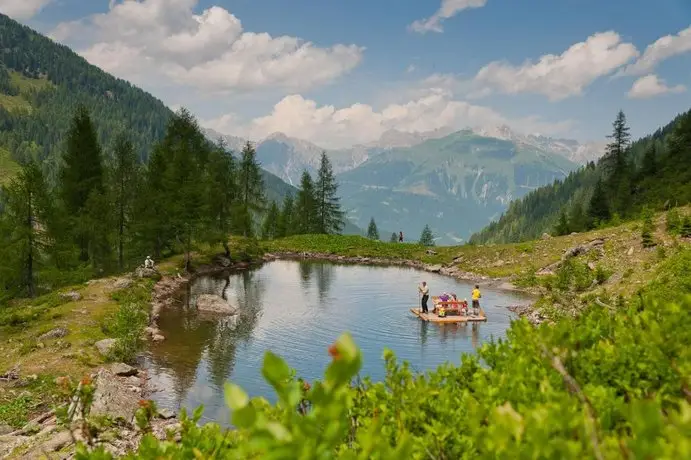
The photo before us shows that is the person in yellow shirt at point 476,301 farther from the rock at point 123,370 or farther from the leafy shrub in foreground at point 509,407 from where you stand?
the leafy shrub in foreground at point 509,407

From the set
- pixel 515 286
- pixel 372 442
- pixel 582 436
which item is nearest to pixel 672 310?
pixel 582 436

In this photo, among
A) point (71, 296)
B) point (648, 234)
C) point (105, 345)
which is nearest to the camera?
point (105, 345)

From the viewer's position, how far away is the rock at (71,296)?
27.6 meters

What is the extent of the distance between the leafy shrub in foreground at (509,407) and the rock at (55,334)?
20.6 meters

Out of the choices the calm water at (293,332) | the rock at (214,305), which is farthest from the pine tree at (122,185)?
the rock at (214,305)

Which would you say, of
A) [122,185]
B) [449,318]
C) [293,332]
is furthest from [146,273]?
[449,318]

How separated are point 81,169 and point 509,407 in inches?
1891

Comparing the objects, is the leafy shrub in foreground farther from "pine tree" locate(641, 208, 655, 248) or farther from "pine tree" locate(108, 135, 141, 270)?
"pine tree" locate(108, 135, 141, 270)

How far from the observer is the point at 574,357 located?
4.86 m

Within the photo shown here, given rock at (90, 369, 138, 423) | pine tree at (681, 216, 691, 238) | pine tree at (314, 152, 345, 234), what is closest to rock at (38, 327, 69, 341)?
rock at (90, 369, 138, 423)

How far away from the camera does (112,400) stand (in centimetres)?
1516

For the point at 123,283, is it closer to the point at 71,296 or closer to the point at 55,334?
the point at 71,296


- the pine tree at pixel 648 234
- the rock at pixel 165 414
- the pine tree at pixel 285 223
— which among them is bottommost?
the rock at pixel 165 414

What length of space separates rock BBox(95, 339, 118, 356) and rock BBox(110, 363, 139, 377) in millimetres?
1612
